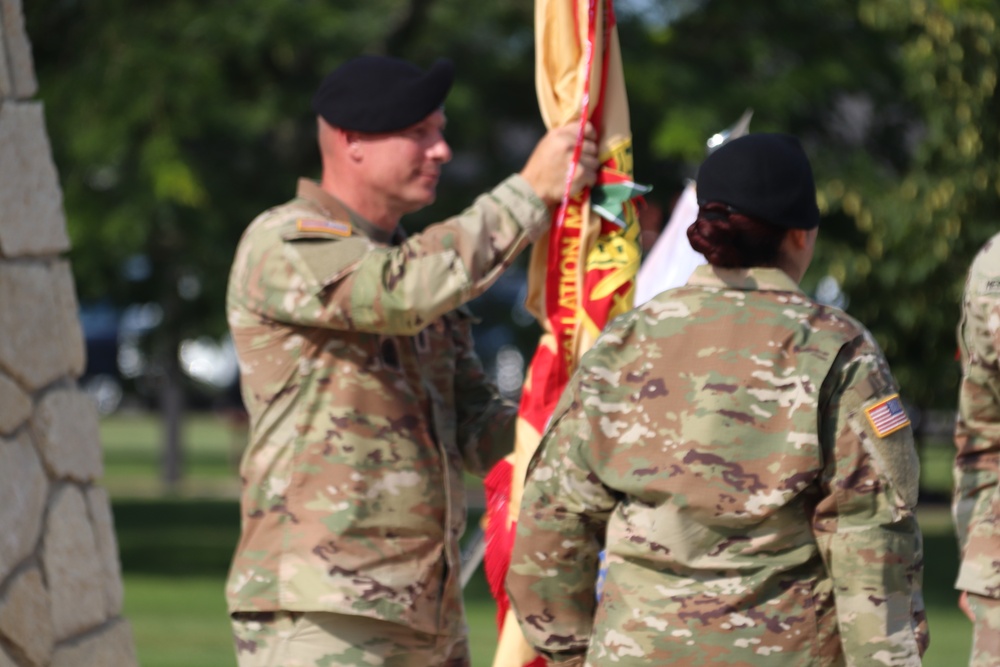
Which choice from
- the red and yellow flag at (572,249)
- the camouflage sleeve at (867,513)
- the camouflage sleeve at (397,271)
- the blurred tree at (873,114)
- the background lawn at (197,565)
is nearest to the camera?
the camouflage sleeve at (867,513)

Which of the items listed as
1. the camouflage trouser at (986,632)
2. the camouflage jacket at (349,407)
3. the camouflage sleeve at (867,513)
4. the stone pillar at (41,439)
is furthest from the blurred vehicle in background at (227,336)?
the camouflage sleeve at (867,513)

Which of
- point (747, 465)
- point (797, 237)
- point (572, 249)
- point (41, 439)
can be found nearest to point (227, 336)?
point (41, 439)

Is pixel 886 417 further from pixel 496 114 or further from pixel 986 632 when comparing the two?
pixel 496 114

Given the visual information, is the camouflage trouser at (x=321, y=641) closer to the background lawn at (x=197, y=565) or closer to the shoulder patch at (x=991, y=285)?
the shoulder patch at (x=991, y=285)

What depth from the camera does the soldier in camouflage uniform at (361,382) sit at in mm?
3686

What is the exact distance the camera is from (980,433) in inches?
160

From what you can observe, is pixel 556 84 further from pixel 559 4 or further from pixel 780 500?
pixel 780 500

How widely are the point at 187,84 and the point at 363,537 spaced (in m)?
7.86

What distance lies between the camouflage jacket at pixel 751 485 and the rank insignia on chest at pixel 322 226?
891 millimetres

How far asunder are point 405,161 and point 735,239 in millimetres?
1078

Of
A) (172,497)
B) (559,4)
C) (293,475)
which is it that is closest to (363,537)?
(293,475)

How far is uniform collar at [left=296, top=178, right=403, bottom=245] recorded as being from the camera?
3.96 meters

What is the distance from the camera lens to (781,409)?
3.04 meters

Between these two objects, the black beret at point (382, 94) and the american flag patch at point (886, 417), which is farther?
the black beret at point (382, 94)
